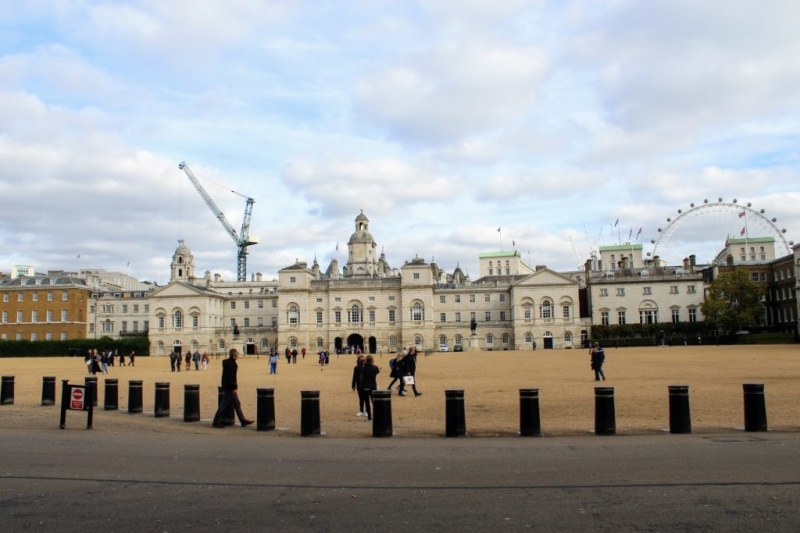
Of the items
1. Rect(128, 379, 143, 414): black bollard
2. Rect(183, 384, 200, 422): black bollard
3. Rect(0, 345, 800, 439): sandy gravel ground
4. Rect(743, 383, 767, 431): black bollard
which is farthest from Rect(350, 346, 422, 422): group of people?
Rect(743, 383, 767, 431): black bollard

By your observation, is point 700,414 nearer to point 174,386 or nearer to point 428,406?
point 428,406

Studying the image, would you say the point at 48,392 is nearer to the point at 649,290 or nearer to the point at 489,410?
the point at 489,410

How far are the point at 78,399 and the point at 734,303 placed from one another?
84.9 meters

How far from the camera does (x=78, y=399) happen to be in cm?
1627

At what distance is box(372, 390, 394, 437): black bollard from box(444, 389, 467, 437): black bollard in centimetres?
122

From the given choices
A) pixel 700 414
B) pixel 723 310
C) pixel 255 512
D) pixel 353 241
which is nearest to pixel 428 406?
pixel 700 414

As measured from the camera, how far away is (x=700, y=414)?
17.3m

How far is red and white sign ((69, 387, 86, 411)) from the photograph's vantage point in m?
16.2

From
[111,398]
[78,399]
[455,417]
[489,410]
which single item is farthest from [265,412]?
[111,398]

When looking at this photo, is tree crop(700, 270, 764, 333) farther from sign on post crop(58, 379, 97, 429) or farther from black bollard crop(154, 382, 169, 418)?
sign on post crop(58, 379, 97, 429)

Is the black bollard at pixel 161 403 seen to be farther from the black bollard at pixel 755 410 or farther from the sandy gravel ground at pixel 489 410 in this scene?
the black bollard at pixel 755 410

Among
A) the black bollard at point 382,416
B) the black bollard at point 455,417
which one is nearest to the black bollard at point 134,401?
the black bollard at point 382,416

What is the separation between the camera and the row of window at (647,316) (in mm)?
95938

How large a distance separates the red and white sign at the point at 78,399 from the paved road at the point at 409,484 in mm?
2295
